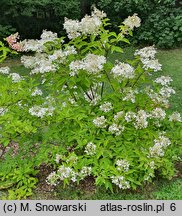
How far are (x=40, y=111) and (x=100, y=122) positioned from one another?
0.51m

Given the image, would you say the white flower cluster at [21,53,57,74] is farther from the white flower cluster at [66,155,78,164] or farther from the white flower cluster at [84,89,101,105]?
the white flower cluster at [66,155,78,164]

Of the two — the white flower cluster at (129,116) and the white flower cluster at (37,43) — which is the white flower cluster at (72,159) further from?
the white flower cluster at (37,43)

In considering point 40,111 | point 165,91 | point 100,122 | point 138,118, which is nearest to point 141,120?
point 138,118

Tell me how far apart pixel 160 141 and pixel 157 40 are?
18.3ft

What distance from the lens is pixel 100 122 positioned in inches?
130

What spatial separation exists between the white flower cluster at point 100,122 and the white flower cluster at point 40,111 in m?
0.39

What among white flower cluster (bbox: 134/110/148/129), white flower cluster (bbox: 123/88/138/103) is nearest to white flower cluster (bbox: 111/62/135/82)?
white flower cluster (bbox: 123/88/138/103)

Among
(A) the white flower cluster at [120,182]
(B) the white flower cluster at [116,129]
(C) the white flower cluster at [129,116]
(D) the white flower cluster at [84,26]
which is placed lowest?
(A) the white flower cluster at [120,182]

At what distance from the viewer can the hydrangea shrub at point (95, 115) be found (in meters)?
3.21

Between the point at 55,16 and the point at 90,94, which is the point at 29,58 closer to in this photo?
the point at 90,94

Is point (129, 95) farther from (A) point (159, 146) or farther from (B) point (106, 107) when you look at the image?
(A) point (159, 146)

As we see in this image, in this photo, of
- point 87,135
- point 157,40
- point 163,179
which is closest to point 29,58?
point 87,135

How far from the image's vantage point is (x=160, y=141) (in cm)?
335

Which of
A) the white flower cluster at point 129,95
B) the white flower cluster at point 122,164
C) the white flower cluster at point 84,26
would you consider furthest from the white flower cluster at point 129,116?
the white flower cluster at point 84,26
